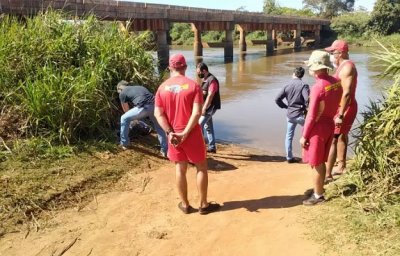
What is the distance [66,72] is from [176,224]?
360 cm

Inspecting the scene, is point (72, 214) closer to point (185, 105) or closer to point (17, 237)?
point (17, 237)

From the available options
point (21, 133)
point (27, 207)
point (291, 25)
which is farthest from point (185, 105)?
point (291, 25)

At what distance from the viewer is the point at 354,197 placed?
4.65 m

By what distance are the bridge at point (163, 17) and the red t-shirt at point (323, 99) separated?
17.7ft

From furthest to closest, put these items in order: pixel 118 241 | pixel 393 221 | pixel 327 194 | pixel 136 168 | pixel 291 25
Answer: pixel 291 25, pixel 136 168, pixel 327 194, pixel 118 241, pixel 393 221

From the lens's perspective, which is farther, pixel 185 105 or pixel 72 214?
pixel 72 214

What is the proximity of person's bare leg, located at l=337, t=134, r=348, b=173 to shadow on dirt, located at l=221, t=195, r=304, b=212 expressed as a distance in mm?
889

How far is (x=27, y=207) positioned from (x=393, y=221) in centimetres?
370

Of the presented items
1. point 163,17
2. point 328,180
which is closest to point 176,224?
point 328,180

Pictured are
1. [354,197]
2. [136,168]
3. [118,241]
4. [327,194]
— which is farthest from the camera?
[136,168]

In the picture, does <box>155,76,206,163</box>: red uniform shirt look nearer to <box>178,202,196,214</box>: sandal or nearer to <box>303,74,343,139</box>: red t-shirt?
<box>178,202,196,214</box>: sandal

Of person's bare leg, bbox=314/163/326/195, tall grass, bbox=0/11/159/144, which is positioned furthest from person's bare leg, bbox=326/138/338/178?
tall grass, bbox=0/11/159/144

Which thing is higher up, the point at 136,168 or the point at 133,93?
the point at 133,93

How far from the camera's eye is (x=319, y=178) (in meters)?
4.75
